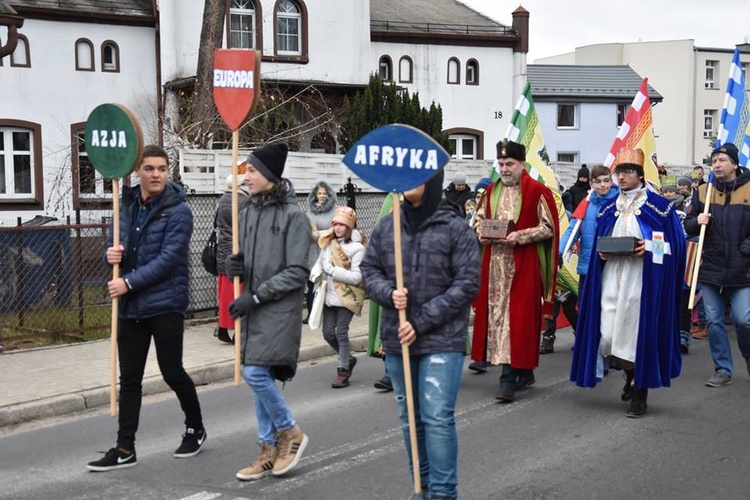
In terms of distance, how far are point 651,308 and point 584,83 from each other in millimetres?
43102

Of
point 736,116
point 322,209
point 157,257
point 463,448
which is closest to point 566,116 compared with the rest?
point 736,116

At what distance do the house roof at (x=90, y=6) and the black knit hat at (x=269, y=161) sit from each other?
854 inches

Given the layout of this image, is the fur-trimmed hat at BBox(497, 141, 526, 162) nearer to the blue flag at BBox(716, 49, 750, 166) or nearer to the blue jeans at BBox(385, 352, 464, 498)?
the blue flag at BBox(716, 49, 750, 166)

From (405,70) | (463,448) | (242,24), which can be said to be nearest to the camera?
(463,448)

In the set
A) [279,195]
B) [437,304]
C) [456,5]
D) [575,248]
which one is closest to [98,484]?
[279,195]

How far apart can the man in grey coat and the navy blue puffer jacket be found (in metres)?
0.51

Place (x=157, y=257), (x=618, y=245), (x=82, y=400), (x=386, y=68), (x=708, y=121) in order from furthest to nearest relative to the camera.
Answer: (x=708, y=121) < (x=386, y=68) < (x=82, y=400) < (x=618, y=245) < (x=157, y=257)

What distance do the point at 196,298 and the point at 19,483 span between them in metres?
7.01

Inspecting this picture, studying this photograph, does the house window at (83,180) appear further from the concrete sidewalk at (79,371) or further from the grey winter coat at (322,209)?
the grey winter coat at (322,209)

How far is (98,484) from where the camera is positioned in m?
6.09

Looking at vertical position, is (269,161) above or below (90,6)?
below

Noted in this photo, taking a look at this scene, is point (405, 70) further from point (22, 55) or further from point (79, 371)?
point (79, 371)

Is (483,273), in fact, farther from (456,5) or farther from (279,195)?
(456,5)

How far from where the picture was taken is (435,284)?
5.17 m
